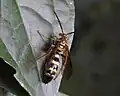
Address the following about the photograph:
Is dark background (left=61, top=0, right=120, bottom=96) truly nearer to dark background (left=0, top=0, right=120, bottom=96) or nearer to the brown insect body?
dark background (left=0, top=0, right=120, bottom=96)

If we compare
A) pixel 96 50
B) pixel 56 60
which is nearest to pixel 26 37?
pixel 56 60

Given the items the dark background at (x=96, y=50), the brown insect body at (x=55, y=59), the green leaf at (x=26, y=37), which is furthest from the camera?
the dark background at (x=96, y=50)

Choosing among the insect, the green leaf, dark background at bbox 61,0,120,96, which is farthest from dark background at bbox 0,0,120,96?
the green leaf

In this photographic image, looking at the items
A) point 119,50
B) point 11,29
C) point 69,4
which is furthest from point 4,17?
point 119,50

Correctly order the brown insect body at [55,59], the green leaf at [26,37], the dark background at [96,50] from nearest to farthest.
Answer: the green leaf at [26,37], the brown insect body at [55,59], the dark background at [96,50]

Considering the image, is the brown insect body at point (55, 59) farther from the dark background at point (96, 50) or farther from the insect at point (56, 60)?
the dark background at point (96, 50)

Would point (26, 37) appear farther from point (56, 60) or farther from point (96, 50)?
point (96, 50)

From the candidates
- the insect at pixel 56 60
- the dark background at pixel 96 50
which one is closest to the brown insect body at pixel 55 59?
the insect at pixel 56 60

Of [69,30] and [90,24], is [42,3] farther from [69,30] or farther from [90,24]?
[90,24]
